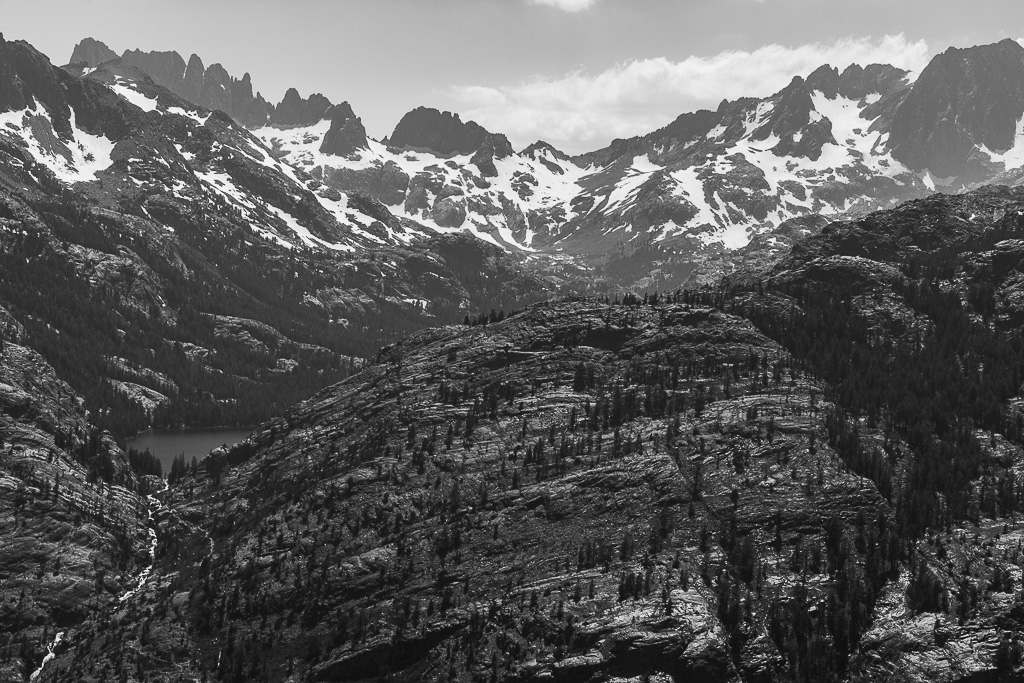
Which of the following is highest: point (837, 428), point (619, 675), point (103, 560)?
point (837, 428)

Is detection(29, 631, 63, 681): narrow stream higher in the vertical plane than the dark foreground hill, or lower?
lower

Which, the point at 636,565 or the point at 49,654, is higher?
the point at 636,565

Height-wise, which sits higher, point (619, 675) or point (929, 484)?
point (929, 484)

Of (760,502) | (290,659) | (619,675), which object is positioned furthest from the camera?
(760,502)

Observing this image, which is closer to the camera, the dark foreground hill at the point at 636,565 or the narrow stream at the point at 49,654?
the dark foreground hill at the point at 636,565

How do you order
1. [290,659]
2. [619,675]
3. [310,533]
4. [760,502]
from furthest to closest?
[310,533]
[760,502]
[290,659]
[619,675]

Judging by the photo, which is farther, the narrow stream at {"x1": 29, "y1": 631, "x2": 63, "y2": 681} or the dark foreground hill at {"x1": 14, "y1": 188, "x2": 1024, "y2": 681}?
the narrow stream at {"x1": 29, "y1": 631, "x2": 63, "y2": 681}

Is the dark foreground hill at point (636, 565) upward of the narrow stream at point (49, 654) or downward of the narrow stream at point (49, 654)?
upward

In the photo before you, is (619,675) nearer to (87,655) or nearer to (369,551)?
(369,551)

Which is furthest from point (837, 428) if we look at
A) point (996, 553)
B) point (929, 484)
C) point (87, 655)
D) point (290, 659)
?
point (87, 655)

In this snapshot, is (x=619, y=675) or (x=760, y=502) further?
(x=760, y=502)

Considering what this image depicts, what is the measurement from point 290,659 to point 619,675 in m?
43.7

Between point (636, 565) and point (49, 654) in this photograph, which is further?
point (49, 654)

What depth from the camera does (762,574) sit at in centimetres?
16025
